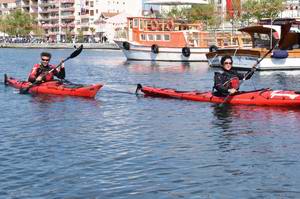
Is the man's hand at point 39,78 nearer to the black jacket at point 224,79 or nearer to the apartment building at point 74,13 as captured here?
the black jacket at point 224,79

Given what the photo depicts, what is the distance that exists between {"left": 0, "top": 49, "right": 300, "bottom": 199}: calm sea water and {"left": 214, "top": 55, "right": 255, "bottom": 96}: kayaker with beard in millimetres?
611

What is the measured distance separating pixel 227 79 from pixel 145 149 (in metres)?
6.92

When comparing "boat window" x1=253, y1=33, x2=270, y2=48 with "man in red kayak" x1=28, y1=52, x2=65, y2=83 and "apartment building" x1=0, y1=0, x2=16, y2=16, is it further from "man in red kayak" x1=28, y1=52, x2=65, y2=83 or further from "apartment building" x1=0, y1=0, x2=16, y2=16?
"apartment building" x1=0, y1=0, x2=16, y2=16

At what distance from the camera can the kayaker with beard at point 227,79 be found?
1983 centimetres

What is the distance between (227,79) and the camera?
797 inches

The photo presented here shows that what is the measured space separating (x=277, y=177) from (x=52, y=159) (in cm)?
470

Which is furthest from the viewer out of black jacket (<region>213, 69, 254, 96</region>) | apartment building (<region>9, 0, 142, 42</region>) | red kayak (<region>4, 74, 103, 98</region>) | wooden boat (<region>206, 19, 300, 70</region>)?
apartment building (<region>9, 0, 142, 42</region>)

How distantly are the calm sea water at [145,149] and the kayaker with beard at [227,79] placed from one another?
0.61 metres

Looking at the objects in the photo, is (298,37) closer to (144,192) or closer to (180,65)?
(180,65)

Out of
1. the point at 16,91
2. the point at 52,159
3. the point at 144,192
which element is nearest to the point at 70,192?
the point at 144,192

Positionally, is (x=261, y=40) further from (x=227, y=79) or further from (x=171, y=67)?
(x=227, y=79)

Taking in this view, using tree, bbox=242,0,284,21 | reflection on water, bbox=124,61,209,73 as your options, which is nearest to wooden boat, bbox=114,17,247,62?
reflection on water, bbox=124,61,209,73

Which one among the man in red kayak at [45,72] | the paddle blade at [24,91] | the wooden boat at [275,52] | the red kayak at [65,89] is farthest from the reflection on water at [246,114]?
the wooden boat at [275,52]

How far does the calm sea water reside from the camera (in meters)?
11.0
